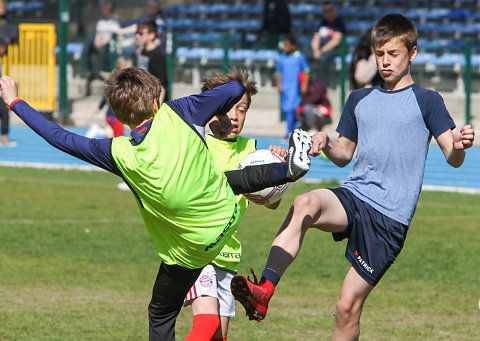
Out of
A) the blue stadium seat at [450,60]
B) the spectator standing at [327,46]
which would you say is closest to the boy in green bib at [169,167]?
the blue stadium seat at [450,60]

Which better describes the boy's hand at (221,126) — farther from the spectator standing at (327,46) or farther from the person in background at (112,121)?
the spectator standing at (327,46)

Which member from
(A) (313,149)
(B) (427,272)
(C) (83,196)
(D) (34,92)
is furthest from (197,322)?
(D) (34,92)

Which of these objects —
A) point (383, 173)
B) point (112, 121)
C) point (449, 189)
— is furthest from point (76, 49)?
point (383, 173)

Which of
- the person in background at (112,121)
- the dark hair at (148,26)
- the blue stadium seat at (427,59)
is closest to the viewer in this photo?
the dark hair at (148,26)

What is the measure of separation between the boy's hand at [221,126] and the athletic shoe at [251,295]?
3.96 ft

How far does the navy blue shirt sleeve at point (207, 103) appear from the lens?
5055 millimetres

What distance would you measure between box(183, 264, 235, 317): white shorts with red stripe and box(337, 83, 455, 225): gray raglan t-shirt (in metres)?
1.01

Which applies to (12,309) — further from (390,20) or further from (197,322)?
(390,20)

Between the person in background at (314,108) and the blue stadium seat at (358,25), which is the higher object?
the blue stadium seat at (358,25)

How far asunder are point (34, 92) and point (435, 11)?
11226 mm

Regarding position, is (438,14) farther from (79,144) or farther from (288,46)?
(79,144)

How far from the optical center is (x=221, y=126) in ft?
19.0

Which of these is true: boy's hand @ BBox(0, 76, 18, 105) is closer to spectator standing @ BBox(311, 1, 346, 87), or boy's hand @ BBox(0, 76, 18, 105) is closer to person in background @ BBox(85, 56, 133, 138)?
person in background @ BBox(85, 56, 133, 138)

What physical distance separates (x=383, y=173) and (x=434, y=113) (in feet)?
1.50
